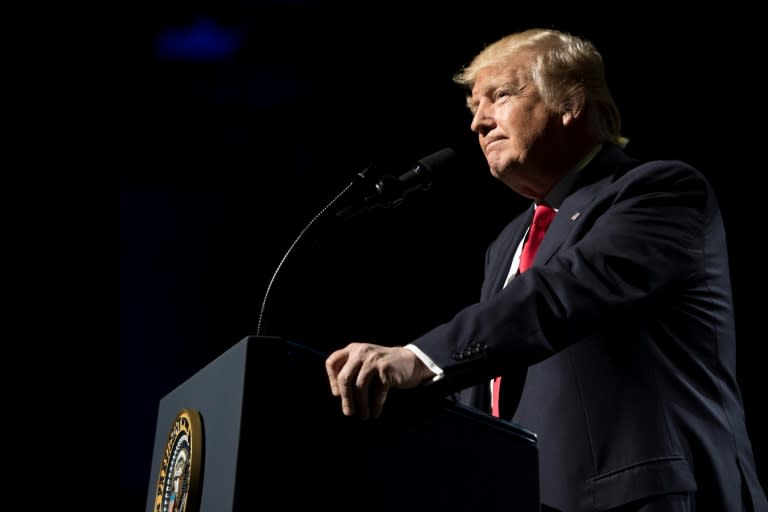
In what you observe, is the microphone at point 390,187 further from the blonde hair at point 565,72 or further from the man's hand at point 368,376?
the blonde hair at point 565,72

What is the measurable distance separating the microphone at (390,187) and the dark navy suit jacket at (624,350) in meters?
0.28

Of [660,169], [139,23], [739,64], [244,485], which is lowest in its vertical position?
[244,485]

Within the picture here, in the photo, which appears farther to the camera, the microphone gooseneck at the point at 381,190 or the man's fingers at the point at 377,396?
the microphone gooseneck at the point at 381,190

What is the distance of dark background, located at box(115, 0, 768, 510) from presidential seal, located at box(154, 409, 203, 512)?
177cm

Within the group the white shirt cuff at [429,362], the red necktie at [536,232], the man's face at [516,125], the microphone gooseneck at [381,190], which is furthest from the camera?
the man's face at [516,125]

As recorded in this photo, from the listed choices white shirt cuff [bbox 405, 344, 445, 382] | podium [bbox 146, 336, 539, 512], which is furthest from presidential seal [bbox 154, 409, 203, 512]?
white shirt cuff [bbox 405, 344, 445, 382]

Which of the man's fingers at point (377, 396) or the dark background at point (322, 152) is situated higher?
the dark background at point (322, 152)

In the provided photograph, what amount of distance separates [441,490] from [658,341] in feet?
1.93

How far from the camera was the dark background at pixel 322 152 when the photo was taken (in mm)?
3051

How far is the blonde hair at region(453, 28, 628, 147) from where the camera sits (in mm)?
1929

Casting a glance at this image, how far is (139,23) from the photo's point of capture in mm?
3271

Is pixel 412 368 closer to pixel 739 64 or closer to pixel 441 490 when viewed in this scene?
pixel 441 490

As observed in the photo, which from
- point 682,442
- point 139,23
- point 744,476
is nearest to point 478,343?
point 682,442

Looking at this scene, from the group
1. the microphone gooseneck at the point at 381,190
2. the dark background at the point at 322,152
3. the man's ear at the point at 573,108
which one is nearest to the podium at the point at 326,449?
the microphone gooseneck at the point at 381,190
